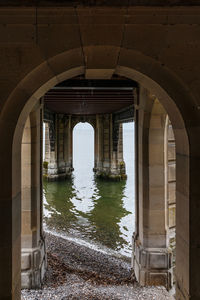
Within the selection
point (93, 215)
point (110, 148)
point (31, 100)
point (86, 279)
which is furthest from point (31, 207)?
point (110, 148)

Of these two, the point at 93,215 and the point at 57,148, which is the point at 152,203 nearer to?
the point at 93,215

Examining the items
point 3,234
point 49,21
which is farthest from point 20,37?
point 3,234

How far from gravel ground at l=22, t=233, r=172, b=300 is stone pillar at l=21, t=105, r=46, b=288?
496 millimetres

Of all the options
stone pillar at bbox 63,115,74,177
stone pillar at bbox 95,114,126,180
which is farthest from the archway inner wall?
stone pillar at bbox 63,115,74,177

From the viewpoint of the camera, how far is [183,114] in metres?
3.19

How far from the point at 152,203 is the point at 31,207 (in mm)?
3994

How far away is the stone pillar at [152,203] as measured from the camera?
21.8 feet

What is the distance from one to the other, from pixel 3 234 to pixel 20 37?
3.02 m

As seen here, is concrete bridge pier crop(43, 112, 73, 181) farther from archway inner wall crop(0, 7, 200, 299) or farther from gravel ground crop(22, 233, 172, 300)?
archway inner wall crop(0, 7, 200, 299)

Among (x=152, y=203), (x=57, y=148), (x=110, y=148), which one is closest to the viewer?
(x=152, y=203)

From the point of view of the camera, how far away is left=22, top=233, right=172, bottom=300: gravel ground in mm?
5964

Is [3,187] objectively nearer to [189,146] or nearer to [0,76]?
[0,76]

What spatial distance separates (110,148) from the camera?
30.1m

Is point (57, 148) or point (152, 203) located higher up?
point (57, 148)
